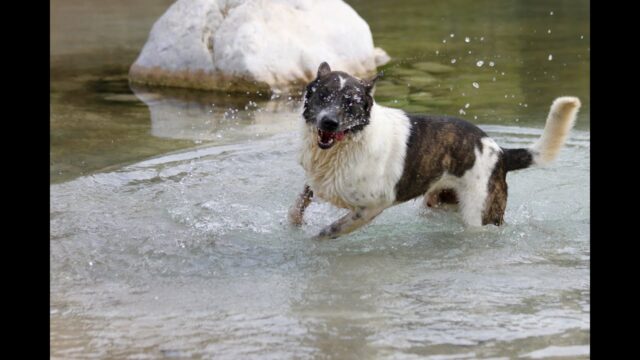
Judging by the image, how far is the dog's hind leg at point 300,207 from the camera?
5.91 metres

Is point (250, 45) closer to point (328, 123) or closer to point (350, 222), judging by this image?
point (350, 222)

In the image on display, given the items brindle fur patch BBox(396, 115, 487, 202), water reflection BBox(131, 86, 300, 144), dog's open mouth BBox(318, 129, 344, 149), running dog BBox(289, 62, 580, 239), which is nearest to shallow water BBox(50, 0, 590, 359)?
water reflection BBox(131, 86, 300, 144)

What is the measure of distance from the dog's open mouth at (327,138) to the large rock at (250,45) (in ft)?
15.1

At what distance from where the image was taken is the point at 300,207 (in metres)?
5.92

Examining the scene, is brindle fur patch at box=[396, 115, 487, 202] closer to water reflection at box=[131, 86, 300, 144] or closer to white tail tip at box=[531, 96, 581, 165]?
white tail tip at box=[531, 96, 581, 165]

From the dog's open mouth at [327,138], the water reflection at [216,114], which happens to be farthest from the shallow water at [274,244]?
the dog's open mouth at [327,138]

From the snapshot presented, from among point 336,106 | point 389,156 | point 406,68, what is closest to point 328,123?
point 336,106

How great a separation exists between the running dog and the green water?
8.05 feet

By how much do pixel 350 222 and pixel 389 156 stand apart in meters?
0.45

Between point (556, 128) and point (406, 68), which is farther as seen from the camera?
point (406, 68)

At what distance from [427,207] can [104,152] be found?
2.92m

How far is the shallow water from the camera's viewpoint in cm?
440
